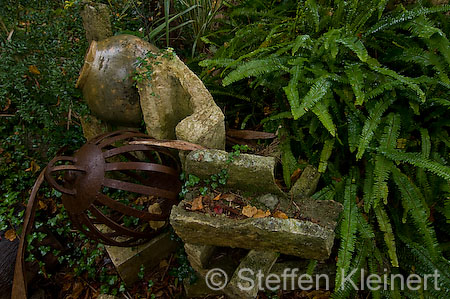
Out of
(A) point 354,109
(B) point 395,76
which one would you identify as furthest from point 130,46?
(B) point 395,76

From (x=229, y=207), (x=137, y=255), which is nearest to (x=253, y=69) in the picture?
(x=229, y=207)

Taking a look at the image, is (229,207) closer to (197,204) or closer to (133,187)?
(197,204)

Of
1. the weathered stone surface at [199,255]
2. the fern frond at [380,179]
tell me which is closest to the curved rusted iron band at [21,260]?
the weathered stone surface at [199,255]

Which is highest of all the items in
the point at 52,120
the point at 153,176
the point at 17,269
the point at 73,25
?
the point at 73,25

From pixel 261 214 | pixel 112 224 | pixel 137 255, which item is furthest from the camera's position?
pixel 137 255

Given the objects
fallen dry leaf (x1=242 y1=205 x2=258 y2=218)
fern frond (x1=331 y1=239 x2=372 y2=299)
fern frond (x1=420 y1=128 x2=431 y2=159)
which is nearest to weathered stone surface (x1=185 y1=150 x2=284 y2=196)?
fallen dry leaf (x1=242 y1=205 x2=258 y2=218)

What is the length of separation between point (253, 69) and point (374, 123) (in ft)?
3.33

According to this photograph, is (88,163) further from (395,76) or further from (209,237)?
(395,76)

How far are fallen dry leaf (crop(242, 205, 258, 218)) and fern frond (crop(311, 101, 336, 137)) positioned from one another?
2.54 feet

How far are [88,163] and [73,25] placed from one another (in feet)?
5.44

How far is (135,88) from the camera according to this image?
8.81 feet

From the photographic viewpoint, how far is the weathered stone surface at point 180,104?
252 cm

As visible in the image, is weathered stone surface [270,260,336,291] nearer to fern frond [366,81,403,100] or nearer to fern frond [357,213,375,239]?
fern frond [357,213,375,239]

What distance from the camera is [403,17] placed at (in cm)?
253
